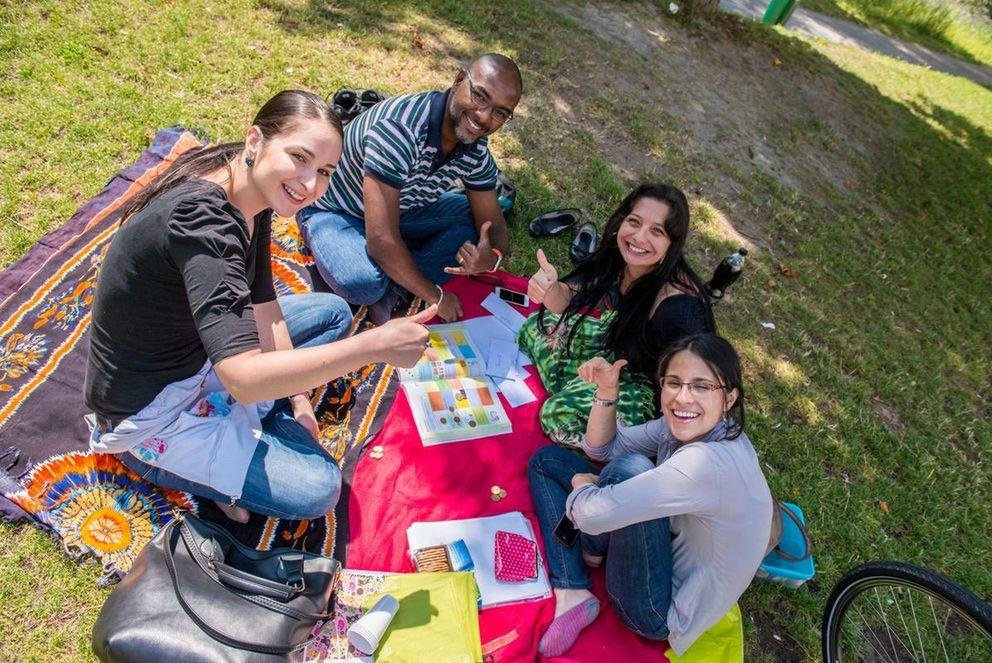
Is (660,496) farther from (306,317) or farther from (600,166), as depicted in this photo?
(600,166)

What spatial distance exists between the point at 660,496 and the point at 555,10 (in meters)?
7.02

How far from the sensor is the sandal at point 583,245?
457 cm

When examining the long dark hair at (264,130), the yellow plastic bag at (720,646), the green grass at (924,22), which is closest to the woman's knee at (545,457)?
the yellow plastic bag at (720,646)

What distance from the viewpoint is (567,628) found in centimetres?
260

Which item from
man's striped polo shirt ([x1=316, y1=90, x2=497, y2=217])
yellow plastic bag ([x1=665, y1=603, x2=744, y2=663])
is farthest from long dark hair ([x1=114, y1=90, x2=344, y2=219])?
yellow plastic bag ([x1=665, y1=603, x2=744, y2=663])

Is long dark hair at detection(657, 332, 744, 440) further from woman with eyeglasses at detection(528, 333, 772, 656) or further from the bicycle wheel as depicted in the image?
the bicycle wheel

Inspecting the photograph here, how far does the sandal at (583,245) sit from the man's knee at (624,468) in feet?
6.99

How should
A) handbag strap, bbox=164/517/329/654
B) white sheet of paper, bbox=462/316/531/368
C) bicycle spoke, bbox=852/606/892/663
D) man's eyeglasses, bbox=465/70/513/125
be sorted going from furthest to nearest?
white sheet of paper, bbox=462/316/531/368, man's eyeglasses, bbox=465/70/513/125, bicycle spoke, bbox=852/606/892/663, handbag strap, bbox=164/517/329/654

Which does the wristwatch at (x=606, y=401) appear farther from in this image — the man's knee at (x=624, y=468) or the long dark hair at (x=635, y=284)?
the long dark hair at (x=635, y=284)

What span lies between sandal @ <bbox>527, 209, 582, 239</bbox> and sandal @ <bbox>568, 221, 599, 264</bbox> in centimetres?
16

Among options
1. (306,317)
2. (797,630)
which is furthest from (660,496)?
(306,317)

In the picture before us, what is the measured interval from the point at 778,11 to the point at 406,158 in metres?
9.65

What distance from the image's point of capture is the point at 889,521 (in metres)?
3.68

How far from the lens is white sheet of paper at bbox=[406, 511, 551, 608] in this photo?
2.67 metres
